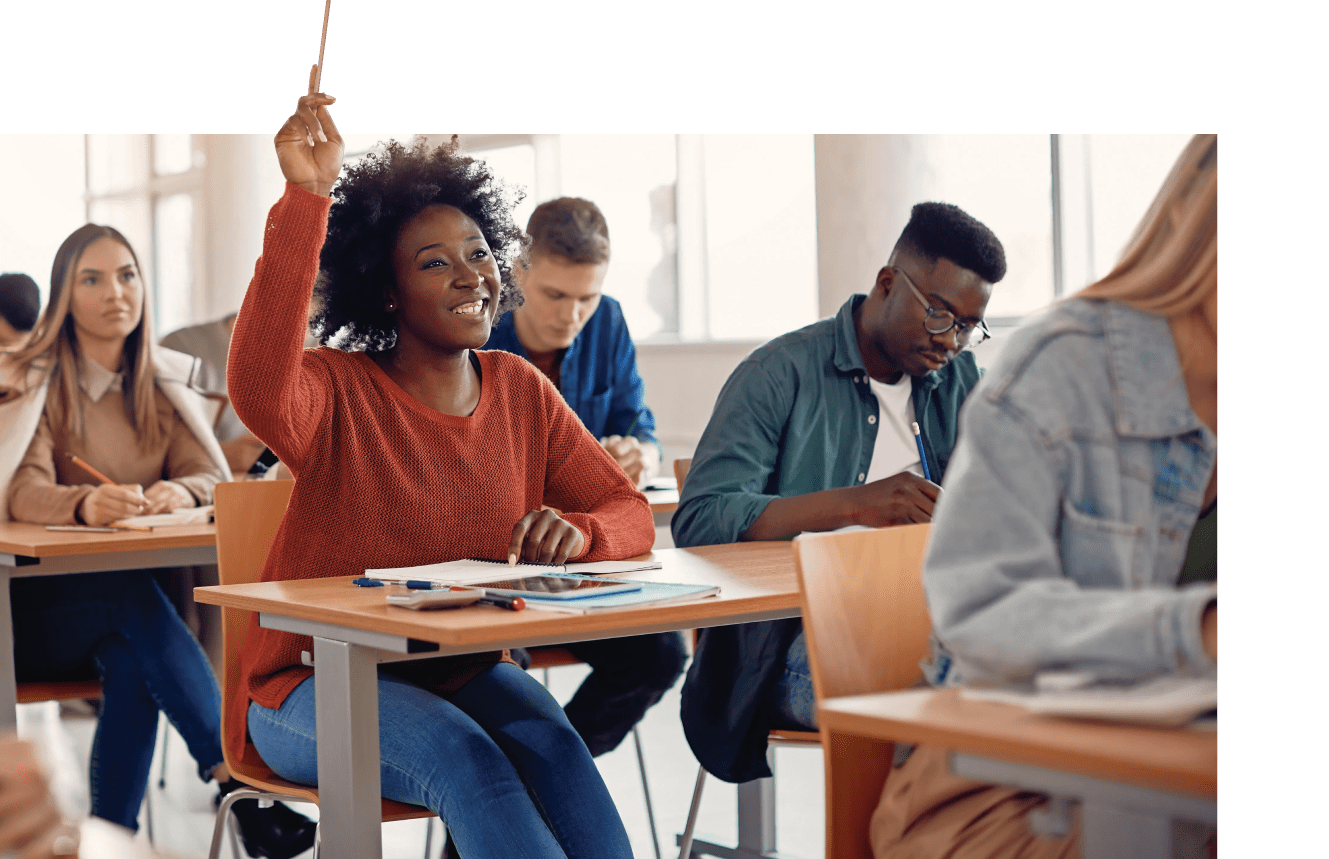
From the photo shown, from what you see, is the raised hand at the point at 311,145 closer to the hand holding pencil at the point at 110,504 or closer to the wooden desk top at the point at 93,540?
the wooden desk top at the point at 93,540

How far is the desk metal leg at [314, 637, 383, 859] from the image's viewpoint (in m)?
1.57

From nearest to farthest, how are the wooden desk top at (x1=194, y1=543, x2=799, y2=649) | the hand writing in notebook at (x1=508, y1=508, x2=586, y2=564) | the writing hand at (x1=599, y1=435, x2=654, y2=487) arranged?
the wooden desk top at (x1=194, y1=543, x2=799, y2=649) → the hand writing in notebook at (x1=508, y1=508, x2=586, y2=564) → the writing hand at (x1=599, y1=435, x2=654, y2=487)

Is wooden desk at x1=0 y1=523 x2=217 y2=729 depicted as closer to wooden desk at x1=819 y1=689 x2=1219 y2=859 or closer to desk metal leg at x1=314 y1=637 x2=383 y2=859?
desk metal leg at x1=314 y1=637 x2=383 y2=859

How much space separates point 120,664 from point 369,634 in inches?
55.5

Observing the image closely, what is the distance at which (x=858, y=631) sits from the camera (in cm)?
135

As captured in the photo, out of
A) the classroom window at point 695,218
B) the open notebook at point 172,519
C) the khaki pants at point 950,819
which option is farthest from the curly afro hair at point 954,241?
the classroom window at point 695,218

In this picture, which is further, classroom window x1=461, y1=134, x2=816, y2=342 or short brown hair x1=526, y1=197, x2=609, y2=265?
classroom window x1=461, y1=134, x2=816, y2=342

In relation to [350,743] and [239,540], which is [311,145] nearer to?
[239,540]

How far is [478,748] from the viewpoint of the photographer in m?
1.68

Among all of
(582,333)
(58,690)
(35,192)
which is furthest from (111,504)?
(35,192)

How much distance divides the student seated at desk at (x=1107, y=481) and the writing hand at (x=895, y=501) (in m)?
1.08

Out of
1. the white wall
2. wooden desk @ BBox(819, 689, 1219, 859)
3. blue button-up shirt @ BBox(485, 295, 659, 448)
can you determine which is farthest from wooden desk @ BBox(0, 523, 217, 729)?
wooden desk @ BBox(819, 689, 1219, 859)
